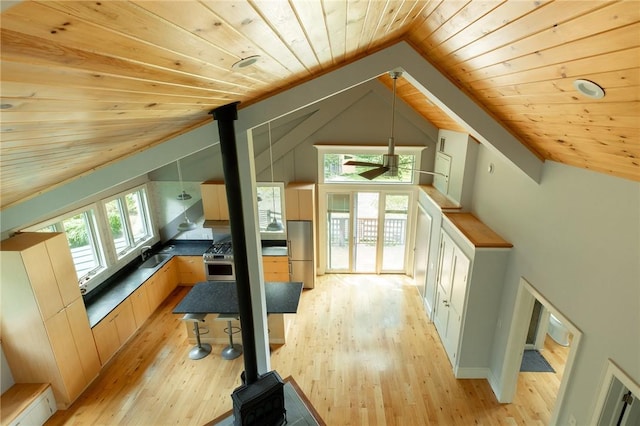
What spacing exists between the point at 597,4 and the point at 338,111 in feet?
16.0

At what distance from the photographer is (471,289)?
150 inches

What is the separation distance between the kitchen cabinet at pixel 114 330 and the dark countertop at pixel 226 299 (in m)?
1.03

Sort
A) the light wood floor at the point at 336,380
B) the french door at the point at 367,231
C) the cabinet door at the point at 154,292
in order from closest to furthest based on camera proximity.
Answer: the light wood floor at the point at 336,380 → the cabinet door at the point at 154,292 → the french door at the point at 367,231

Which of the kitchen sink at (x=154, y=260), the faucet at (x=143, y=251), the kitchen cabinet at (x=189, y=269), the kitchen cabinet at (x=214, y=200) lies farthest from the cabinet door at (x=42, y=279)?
the kitchen cabinet at (x=214, y=200)

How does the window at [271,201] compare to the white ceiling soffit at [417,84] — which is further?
the window at [271,201]

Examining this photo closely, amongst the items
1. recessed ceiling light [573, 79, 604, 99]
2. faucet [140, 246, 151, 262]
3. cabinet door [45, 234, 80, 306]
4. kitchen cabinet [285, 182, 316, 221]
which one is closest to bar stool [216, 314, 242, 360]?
cabinet door [45, 234, 80, 306]

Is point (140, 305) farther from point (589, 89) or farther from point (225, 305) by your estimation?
point (589, 89)

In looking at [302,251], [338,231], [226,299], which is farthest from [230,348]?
[338,231]

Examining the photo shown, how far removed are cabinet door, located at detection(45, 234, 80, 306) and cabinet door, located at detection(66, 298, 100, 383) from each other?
134 millimetres

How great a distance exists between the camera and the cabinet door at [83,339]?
384 centimetres

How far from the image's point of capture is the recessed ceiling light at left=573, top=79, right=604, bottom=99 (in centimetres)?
159

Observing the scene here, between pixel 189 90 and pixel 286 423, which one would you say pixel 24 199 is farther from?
pixel 286 423

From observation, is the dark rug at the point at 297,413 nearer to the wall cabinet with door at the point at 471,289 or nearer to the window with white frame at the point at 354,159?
the wall cabinet with door at the point at 471,289

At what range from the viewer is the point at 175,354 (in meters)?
4.67
